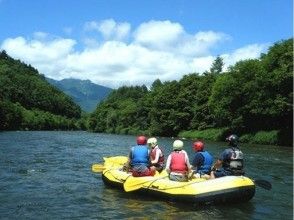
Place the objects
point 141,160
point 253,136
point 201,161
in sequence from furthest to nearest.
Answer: point 253,136 → point 141,160 → point 201,161

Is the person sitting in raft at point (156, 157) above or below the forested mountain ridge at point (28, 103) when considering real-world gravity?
below

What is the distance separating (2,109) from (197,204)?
8481cm

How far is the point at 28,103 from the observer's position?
15212 cm

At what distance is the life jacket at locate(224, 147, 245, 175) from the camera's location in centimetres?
1611

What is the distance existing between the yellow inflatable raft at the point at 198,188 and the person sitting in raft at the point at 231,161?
58 cm

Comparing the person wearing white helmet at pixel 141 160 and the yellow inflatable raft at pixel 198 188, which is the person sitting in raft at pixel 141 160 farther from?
the yellow inflatable raft at pixel 198 188

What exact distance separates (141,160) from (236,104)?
45293 millimetres

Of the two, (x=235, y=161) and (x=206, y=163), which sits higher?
(x=235, y=161)

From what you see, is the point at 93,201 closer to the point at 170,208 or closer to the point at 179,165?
the point at 170,208

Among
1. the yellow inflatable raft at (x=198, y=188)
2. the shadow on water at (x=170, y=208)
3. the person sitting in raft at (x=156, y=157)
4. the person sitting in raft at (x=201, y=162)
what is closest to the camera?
the shadow on water at (x=170, y=208)

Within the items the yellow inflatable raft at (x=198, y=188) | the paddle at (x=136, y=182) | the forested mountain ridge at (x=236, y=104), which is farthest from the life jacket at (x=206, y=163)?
the forested mountain ridge at (x=236, y=104)

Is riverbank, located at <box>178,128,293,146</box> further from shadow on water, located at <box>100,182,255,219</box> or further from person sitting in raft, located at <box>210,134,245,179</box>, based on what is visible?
shadow on water, located at <box>100,182,255,219</box>

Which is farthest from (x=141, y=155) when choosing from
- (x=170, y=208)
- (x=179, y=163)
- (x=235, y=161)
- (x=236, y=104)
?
(x=236, y=104)

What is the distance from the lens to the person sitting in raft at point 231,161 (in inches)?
633
